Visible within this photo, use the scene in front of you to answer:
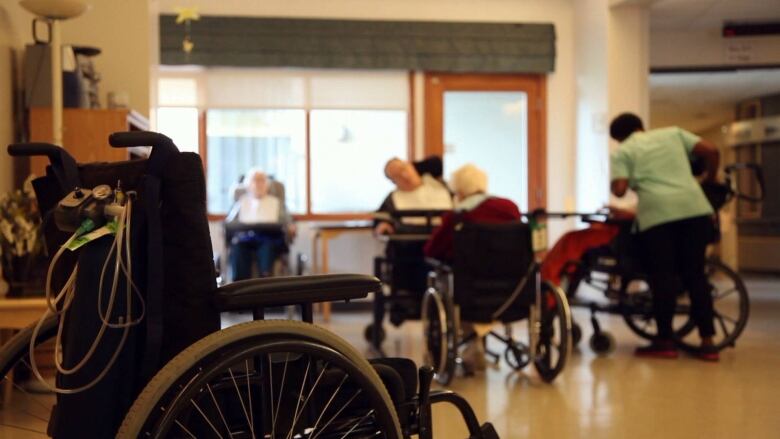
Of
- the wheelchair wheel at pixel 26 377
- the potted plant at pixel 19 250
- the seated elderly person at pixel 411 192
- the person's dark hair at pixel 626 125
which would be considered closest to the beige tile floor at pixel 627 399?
the wheelchair wheel at pixel 26 377

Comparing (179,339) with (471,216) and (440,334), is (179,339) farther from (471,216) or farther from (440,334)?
(471,216)

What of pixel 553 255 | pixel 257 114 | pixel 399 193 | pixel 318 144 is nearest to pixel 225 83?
pixel 257 114

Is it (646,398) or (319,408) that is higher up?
(319,408)

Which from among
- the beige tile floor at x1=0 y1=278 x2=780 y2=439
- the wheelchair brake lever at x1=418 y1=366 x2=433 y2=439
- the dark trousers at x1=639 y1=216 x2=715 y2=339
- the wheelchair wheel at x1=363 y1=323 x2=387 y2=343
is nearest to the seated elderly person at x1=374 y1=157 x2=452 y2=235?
the wheelchair wheel at x1=363 y1=323 x2=387 y2=343

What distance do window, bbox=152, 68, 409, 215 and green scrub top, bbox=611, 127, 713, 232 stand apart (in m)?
3.06

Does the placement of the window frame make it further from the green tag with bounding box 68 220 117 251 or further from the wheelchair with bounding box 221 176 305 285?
the green tag with bounding box 68 220 117 251

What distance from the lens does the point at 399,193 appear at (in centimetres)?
544

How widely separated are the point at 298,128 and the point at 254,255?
135 centimetres

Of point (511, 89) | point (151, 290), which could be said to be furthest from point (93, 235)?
point (511, 89)

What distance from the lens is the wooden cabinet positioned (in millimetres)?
4277

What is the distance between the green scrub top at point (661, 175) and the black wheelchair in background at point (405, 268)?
103 centimetres

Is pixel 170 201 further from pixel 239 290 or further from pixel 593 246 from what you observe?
pixel 593 246

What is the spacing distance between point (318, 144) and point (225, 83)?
2.92 feet

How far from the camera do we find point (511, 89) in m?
7.84
